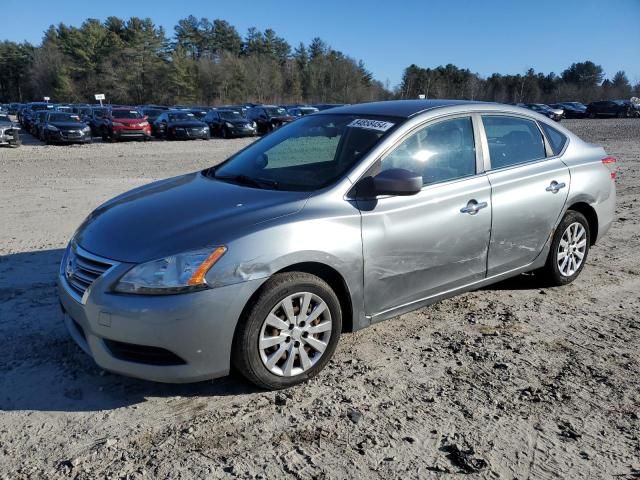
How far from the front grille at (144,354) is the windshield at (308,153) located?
1.35 metres

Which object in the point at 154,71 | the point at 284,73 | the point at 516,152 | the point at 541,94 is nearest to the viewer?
the point at 516,152

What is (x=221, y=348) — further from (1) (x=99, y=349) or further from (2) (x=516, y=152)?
(2) (x=516, y=152)

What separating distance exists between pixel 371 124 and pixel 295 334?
1727 mm

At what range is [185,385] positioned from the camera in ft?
11.1

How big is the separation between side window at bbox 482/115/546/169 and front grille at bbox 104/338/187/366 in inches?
112

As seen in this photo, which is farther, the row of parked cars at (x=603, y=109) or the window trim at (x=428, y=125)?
the row of parked cars at (x=603, y=109)

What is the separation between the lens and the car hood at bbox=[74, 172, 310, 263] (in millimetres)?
3057

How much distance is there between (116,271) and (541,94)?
98024 millimetres

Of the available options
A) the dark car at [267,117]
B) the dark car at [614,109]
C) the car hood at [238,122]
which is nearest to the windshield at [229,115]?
the car hood at [238,122]

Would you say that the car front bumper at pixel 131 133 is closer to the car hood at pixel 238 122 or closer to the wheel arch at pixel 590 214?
the car hood at pixel 238 122

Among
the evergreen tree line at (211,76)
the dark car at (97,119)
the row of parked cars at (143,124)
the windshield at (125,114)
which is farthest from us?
the evergreen tree line at (211,76)

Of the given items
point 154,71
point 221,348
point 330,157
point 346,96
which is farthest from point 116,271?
point 346,96

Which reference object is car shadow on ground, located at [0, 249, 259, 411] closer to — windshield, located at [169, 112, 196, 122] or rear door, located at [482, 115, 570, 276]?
rear door, located at [482, 115, 570, 276]

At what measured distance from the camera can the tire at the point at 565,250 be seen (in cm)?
484
